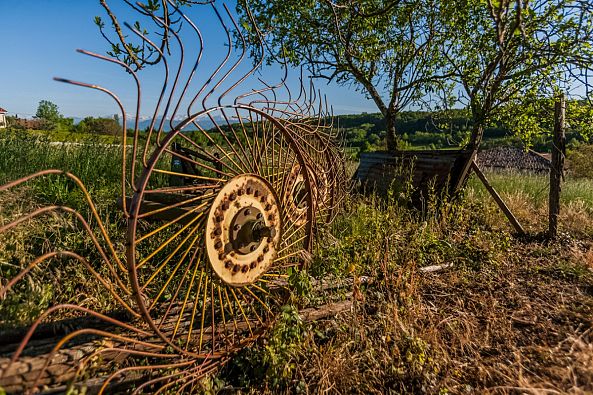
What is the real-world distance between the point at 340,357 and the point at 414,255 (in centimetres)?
187

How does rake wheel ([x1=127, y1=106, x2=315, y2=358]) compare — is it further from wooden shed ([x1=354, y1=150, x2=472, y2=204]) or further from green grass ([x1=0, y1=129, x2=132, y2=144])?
green grass ([x1=0, y1=129, x2=132, y2=144])

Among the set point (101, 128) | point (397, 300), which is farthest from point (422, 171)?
point (101, 128)

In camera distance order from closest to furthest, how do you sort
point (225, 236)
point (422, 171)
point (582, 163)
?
point (225, 236) < point (422, 171) < point (582, 163)

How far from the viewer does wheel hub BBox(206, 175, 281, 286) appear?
1869mm

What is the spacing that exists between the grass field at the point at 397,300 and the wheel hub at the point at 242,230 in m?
0.45

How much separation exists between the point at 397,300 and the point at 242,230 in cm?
184

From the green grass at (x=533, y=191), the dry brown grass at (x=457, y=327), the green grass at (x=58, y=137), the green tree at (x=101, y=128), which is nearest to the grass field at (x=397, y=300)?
the dry brown grass at (x=457, y=327)

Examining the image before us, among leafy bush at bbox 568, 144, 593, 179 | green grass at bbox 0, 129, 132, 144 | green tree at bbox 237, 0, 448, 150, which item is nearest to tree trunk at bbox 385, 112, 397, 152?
green tree at bbox 237, 0, 448, 150

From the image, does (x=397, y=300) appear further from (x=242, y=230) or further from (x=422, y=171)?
(x=422, y=171)

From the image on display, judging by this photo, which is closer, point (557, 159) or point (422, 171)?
point (557, 159)

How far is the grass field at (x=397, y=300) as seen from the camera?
2209mm

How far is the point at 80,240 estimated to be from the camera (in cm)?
338

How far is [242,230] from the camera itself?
2004 millimetres

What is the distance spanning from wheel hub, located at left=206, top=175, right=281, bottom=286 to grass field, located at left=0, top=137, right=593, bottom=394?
45cm
